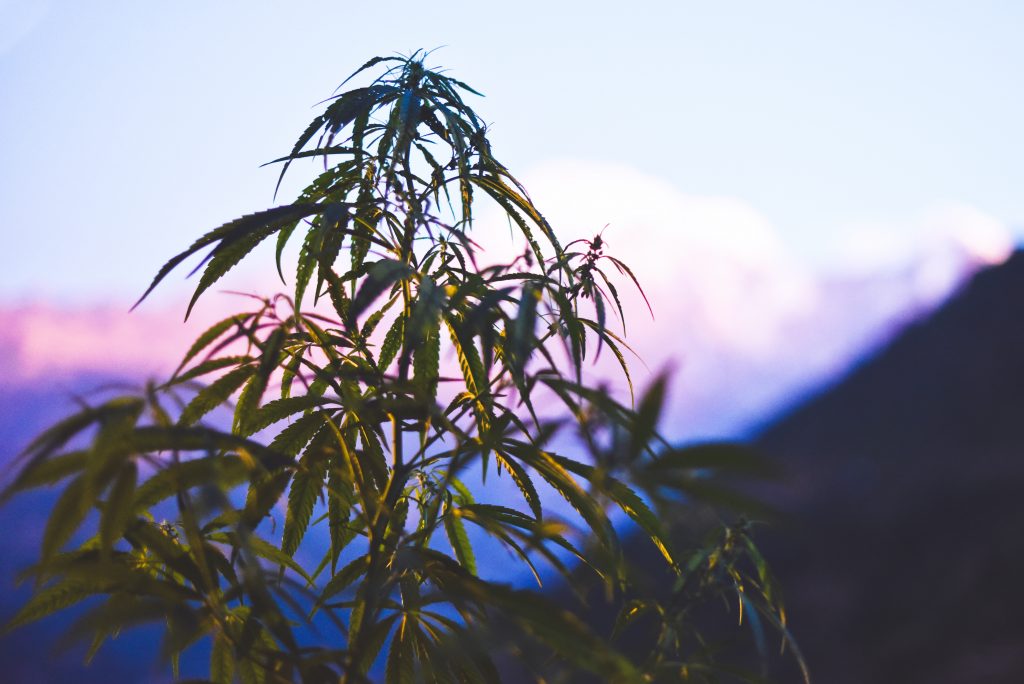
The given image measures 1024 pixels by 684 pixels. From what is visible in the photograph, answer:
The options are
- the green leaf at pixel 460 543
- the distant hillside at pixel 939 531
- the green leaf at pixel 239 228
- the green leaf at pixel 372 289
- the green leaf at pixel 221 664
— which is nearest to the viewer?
the green leaf at pixel 372 289

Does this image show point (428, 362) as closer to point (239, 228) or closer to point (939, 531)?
point (239, 228)

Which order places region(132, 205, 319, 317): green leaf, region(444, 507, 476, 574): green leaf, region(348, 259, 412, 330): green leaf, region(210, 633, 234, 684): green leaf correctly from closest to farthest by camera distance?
1. region(348, 259, 412, 330): green leaf
2. region(132, 205, 319, 317): green leaf
3. region(210, 633, 234, 684): green leaf
4. region(444, 507, 476, 574): green leaf

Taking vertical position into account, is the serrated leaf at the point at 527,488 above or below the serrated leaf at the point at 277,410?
below

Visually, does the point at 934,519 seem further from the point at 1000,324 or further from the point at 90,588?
the point at 90,588

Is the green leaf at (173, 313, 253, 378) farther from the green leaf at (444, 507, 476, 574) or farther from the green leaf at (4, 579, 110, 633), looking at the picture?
the green leaf at (444, 507, 476, 574)

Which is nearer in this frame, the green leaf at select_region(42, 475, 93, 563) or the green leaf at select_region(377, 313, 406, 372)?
the green leaf at select_region(42, 475, 93, 563)

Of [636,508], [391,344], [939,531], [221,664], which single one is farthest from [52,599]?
[939,531]

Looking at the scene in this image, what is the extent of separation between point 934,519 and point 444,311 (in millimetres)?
5033

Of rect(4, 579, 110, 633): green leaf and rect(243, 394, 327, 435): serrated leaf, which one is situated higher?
rect(243, 394, 327, 435): serrated leaf

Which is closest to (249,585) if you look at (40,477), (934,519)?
(40,477)

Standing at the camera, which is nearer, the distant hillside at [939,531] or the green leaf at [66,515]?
the green leaf at [66,515]

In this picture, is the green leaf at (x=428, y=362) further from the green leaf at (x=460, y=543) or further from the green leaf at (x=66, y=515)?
the green leaf at (x=66, y=515)

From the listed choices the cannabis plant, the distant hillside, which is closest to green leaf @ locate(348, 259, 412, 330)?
the cannabis plant

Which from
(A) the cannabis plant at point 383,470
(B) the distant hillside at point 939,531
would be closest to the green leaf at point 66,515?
(A) the cannabis plant at point 383,470
